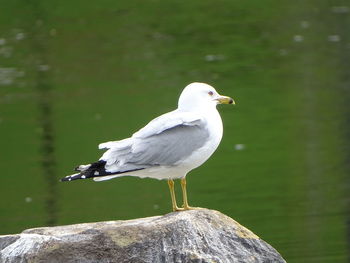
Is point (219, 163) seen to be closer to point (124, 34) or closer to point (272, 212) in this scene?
point (272, 212)

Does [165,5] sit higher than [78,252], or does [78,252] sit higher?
[78,252]

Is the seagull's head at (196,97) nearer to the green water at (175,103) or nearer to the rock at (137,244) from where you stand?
the rock at (137,244)

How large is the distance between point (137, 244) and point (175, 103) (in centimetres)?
875

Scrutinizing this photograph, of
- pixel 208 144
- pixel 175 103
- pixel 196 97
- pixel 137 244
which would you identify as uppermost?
pixel 196 97

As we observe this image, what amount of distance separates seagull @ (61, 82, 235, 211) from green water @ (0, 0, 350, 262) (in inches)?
147

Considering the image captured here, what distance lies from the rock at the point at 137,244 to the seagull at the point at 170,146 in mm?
424

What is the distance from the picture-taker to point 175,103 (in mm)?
15398

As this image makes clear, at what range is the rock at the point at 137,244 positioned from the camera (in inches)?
265

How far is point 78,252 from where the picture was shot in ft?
22.1

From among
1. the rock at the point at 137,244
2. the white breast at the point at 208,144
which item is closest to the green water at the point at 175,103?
the white breast at the point at 208,144

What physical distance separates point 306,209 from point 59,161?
143 inches

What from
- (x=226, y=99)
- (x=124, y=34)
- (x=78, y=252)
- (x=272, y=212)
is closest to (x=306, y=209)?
(x=272, y=212)

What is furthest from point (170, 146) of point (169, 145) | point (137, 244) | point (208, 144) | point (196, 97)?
point (137, 244)

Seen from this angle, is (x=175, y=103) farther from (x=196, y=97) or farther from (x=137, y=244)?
(x=137, y=244)
